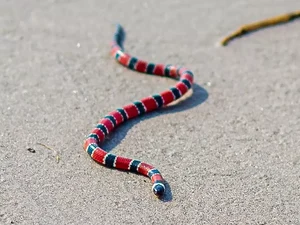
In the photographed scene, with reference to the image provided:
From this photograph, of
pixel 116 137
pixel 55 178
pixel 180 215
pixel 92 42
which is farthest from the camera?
pixel 92 42

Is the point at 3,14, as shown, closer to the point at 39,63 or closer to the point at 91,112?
the point at 39,63

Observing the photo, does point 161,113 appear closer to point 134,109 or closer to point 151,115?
point 151,115

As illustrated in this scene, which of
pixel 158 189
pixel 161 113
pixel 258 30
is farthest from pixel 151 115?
pixel 258 30

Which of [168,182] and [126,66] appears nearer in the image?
[168,182]

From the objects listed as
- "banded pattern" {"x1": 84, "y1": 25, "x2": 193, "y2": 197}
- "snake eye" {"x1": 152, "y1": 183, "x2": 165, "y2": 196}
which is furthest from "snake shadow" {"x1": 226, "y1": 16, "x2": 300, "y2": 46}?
"snake eye" {"x1": 152, "y1": 183, "x2": 165, "y2": 196}

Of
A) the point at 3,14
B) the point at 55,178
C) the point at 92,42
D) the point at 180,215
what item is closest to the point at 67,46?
the point at 92,42

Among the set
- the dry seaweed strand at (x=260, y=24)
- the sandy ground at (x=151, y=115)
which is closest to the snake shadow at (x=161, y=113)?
the sandy ground at (x=151, y=115)

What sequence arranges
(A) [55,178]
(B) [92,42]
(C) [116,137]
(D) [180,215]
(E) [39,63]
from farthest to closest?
(B) [92,42] → (E) [39,63] → (C) [116,137] → (A) [55,178] → (D) [180,215]
